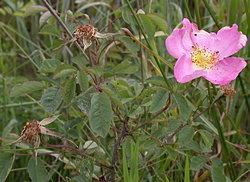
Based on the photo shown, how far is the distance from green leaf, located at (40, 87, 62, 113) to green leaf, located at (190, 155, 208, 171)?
1.21 ft

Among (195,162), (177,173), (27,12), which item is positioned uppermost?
(27,12)

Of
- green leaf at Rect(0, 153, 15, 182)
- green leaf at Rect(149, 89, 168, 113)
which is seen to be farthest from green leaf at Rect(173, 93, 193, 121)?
green leaf at Rect(0, 153, 15, 182)

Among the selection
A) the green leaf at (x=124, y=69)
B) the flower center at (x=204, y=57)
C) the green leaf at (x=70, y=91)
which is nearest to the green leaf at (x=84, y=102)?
the green leaf at (x=70, y=91)

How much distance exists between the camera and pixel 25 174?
4.55ft

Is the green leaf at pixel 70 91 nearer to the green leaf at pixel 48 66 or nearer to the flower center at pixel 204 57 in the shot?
the green leaf at pixel 48 66

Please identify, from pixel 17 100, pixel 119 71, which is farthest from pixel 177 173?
pixel 17 100

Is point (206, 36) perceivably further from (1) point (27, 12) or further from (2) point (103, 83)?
(1) point (27, 12)

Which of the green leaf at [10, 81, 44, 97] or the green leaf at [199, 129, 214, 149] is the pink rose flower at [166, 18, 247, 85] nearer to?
the green leaf at [199, 129, 214, 149]

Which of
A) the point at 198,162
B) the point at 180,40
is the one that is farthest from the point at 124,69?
the point at 198,162

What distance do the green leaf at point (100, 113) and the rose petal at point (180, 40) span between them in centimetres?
18

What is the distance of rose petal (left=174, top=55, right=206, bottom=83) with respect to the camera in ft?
2.66

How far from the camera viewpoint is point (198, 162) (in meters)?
1.01

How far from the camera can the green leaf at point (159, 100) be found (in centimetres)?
88

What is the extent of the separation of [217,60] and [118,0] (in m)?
1.07
